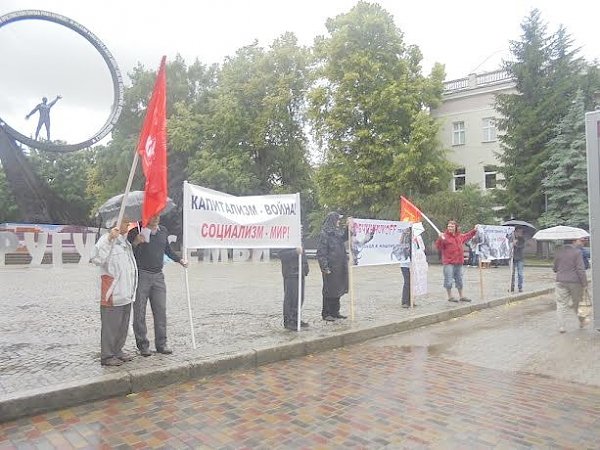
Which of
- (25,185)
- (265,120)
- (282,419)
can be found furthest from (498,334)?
(25,185)

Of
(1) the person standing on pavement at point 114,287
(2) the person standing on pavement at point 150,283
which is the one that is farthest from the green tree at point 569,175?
(1) the person standing on pavement at point 114,287

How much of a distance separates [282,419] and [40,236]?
25.5 meters

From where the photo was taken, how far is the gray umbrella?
230 inches

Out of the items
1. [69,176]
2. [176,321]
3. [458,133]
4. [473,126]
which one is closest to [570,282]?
[176,321]

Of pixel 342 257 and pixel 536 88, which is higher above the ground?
pixel 536 88

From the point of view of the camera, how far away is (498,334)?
27.3 ft

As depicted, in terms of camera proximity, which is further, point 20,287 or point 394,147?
point 394,147

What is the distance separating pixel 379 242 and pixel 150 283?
207 inches

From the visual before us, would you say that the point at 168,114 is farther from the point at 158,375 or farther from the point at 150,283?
the point at 158,375

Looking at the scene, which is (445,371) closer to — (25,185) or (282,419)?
(282,419)

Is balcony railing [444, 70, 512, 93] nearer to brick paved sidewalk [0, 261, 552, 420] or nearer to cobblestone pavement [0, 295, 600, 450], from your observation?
Answer: brick paved sidewalk [0, 261, 552, 420]

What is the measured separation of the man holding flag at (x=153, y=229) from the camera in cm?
583

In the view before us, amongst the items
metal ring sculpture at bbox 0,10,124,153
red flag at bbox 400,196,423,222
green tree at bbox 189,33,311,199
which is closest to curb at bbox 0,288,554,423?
red flag at bbox 400,196,423,222

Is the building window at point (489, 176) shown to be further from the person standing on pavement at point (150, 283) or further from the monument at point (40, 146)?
the person standing on pavement at point (150, 283)
